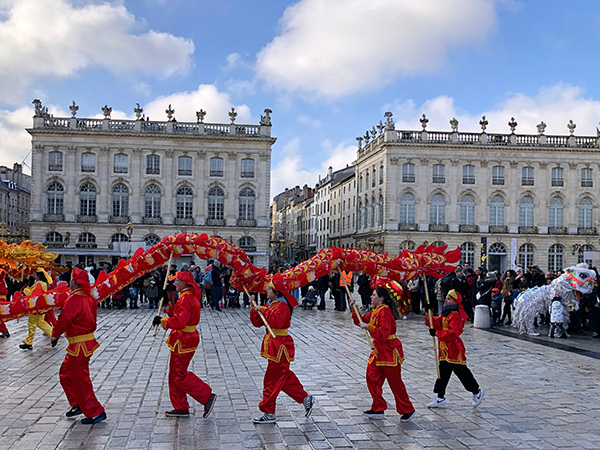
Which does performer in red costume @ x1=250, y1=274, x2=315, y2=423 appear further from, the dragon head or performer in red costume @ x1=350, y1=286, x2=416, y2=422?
the dragon head

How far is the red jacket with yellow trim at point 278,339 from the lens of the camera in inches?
275

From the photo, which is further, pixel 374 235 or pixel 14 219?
pixel 14 219

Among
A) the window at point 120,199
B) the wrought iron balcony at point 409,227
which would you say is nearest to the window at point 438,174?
the wrought iron balcony at point 409,227

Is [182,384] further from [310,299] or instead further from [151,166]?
[151,166]

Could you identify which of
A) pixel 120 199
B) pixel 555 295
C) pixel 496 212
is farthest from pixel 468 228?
pixel 555 295

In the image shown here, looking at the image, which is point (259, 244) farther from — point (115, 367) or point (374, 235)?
point (115, 367)

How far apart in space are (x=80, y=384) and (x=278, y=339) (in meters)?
2.28

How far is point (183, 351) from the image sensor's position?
23.2 ft

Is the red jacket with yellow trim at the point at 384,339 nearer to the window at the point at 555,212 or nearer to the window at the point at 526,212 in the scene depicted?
the window at the point at 526,212

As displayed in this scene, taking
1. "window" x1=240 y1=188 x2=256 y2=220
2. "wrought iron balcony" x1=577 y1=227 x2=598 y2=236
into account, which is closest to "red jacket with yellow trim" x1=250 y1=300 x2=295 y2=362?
"window" x1=240 y1=188 x2=256 y2=220

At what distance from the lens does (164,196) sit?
4872 cm

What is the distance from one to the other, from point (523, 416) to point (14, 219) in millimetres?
79080

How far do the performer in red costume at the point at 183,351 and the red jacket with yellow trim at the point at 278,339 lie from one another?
0.76 metres

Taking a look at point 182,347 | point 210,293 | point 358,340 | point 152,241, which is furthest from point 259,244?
point 182,347
